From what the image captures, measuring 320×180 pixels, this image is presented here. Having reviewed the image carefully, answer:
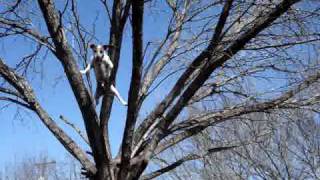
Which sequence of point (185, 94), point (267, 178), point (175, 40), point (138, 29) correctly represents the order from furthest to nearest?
point (267, 178) < point (175, 40) < point (185, 94) < point (138, 29)

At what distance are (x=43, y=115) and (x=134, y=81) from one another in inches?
72.6

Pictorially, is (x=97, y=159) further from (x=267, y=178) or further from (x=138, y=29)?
(x=267, y=178)

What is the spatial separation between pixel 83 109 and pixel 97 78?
1.56 ft

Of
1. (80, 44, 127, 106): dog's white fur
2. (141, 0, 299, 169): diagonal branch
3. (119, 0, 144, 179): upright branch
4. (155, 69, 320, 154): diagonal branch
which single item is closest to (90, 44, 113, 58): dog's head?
(80, 44, 127, 106): dog's white fur

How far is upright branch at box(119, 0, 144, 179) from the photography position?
5754mm

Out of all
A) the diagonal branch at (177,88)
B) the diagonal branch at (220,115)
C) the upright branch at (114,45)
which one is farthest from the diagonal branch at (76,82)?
the diagonal branch at (220,115)

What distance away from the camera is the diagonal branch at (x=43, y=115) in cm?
713

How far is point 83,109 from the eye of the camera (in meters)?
7.03

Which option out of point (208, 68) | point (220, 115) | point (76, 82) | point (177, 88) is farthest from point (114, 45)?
point (220, 115)

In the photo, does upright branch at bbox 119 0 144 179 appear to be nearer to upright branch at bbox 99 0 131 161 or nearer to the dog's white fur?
upright branch at bbox 99 0 131 161

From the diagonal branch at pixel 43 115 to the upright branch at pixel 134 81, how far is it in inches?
22.1

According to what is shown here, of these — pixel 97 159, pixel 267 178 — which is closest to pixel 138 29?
pixel 97 159

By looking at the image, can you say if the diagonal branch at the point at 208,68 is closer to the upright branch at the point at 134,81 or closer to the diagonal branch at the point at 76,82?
the upright branch at the point at 134,81

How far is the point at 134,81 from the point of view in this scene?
622cm
